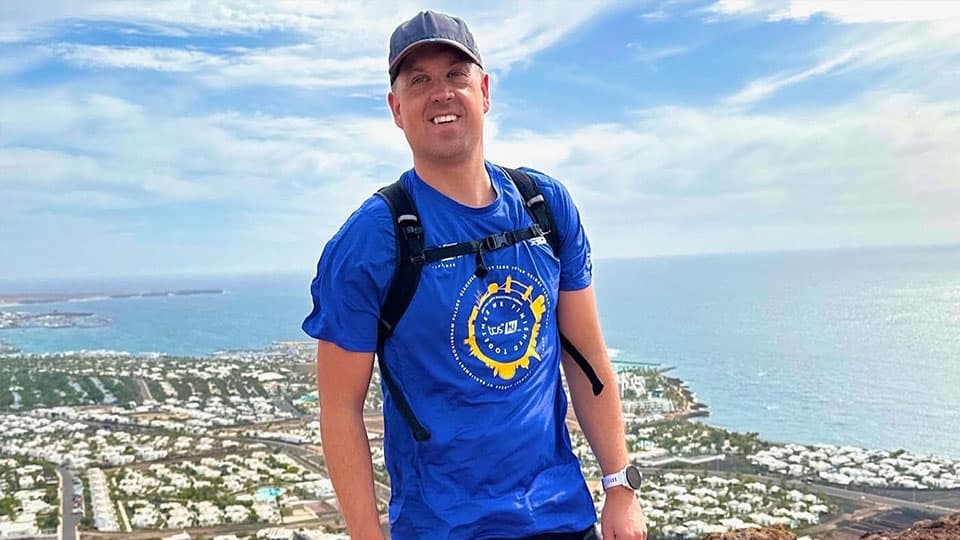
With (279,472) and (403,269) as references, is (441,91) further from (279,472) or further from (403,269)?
(279,472)

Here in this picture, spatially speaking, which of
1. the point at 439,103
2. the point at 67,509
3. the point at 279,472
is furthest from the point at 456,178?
the point at 279,472

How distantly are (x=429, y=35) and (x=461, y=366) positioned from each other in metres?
0.59

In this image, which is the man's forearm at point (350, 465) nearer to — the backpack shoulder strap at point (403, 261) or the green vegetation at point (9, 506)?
the backpack shoulder strap at point (403, 261)

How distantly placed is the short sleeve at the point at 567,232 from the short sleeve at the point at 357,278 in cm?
36

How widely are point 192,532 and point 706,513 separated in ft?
30.1

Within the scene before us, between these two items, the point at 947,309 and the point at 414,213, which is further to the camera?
the point at 947,309

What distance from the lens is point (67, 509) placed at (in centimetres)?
1728

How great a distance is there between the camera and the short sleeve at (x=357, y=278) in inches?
55.7

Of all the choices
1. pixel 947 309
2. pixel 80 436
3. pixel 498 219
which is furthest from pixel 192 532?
pixel 947 309

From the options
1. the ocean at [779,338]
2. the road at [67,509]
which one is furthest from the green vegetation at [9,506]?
the ocean at [779,338]

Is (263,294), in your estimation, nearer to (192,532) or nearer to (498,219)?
(192,532)

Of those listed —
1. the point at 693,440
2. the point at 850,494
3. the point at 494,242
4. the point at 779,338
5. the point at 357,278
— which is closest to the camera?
the point at 357,278

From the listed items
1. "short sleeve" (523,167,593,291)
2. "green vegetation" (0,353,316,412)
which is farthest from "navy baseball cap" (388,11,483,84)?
"green vegetation" (0,353,316,412)

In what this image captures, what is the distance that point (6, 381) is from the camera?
136 ft
